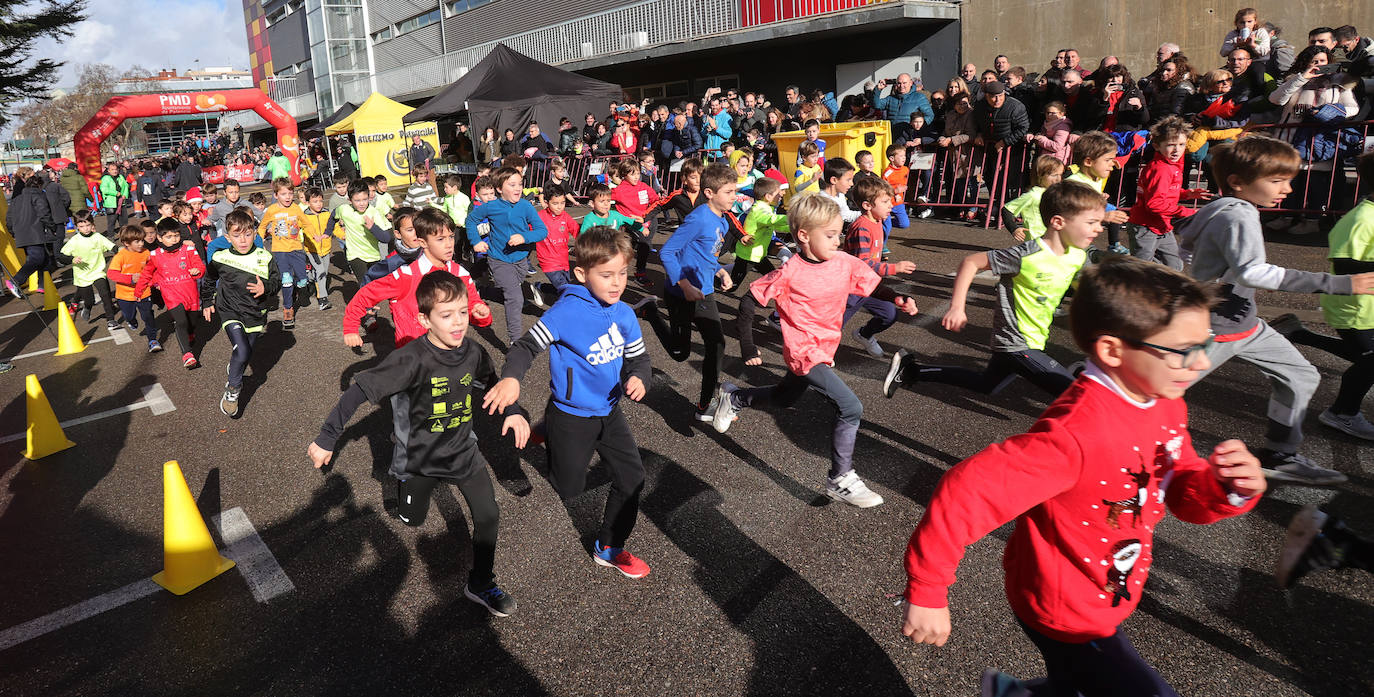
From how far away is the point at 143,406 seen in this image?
22.9 feet

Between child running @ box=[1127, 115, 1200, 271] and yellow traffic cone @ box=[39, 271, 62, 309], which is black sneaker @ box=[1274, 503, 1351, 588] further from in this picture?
yellow traffic cone @ box=[39, 271, 62, 309]

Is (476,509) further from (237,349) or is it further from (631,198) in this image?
(631,198)

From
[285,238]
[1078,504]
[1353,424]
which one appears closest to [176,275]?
[285,238]

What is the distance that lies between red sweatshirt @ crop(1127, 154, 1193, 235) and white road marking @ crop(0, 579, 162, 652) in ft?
24.9

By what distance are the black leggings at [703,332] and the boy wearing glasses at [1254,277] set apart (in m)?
2.98

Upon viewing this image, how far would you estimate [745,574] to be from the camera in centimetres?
372

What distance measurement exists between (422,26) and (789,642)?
45310mm

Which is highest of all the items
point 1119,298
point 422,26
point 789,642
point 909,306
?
point 422,26

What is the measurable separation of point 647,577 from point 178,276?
265 inches

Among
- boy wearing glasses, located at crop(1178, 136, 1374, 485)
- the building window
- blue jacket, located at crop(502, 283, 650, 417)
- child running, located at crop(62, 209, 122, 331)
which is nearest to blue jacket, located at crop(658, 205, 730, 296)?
blue jacket, located at crop(502, 283, 650, 417)

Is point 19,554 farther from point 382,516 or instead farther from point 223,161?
point 223,161

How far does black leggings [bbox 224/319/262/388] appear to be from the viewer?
6605 mm

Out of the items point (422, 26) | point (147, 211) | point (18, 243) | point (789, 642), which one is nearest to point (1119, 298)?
point (789, 642)

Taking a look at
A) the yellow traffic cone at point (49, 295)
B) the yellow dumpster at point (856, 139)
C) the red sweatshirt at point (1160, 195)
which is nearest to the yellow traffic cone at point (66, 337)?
the yellow traffic cone at point (49, 295)
